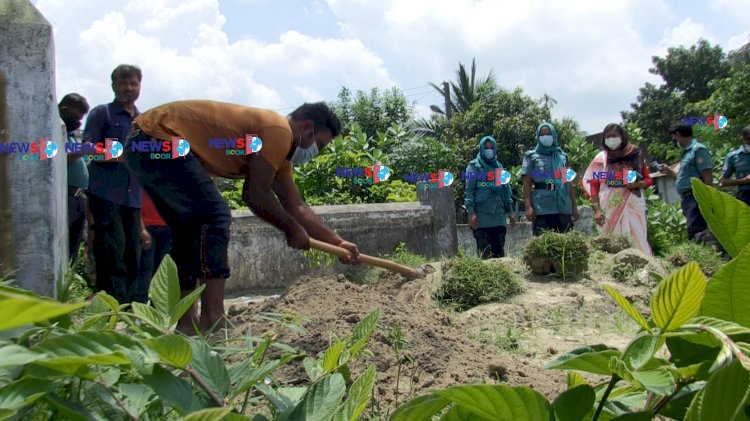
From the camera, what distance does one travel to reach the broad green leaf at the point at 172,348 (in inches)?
24.1

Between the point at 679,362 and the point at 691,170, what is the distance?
704 centimetres

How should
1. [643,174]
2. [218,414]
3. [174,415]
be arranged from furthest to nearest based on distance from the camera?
[643,174], [174,415], [218,414]

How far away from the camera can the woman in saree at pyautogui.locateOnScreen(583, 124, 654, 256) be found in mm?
6793

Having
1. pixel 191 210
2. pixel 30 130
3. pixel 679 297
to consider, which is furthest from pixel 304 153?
pixel 679 297

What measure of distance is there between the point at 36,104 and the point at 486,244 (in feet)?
16.3

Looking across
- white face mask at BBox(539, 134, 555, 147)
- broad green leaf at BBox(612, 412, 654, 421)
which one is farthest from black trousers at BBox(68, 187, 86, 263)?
broad green leaf at BBox(612, 412, 654, 421)

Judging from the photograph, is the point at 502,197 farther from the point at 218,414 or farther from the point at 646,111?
the point at 646,111

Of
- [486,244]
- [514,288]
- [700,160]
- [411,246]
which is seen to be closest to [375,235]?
[411,246]

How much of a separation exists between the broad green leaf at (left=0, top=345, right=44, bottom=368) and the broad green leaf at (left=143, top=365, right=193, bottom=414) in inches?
4.8

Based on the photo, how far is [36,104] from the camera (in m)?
2.96

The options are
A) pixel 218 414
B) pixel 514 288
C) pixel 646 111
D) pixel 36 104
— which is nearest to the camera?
pixel 218 414

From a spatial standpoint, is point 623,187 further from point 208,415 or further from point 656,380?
point 208,415

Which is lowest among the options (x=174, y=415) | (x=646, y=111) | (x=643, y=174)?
(x=174, y=415)

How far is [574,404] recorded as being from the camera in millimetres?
614
